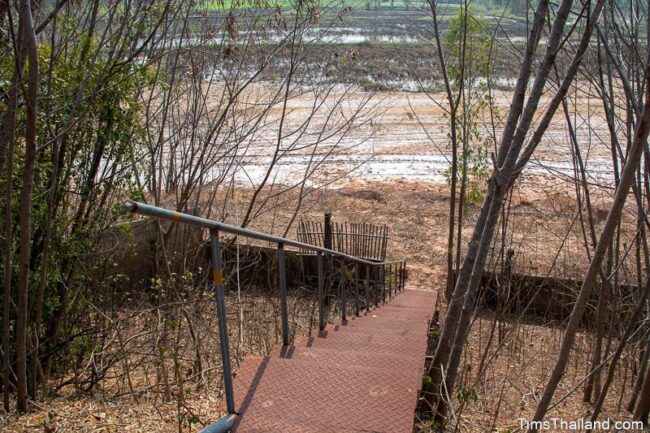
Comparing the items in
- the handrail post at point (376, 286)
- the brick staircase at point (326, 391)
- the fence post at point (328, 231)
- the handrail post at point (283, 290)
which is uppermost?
the handrail post at point (283, 290)

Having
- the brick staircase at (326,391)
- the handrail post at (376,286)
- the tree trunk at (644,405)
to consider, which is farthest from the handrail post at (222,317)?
the handrail post at (376,286)

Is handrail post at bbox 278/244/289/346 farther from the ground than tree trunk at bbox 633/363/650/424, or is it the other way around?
handrail post at bbox 278/244/289/346

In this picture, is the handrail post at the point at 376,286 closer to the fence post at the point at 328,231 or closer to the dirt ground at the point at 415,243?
the fence post at the point at 328,231

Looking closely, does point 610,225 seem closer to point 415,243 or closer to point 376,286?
point 376,286

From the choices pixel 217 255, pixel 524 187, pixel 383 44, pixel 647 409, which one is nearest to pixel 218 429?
pixel 217 255

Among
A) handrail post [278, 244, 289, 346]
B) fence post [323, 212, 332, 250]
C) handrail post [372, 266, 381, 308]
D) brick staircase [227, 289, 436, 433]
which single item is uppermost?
handrail post [278, 244, 289, 346]

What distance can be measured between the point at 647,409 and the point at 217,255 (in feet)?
16.2

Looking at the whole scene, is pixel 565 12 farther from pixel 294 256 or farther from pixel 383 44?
pixel 383 44

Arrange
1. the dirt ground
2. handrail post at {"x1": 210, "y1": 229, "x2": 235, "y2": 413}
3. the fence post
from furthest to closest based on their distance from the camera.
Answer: the fence post
the dirt ground
handrail post at {"x1": 210, "y1": 229, "x2": 235, "y2": 413}

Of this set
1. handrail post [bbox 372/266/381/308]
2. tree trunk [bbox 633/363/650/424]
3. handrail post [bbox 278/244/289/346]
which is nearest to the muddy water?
Result: handrail post [bbox 372/266/381/308]

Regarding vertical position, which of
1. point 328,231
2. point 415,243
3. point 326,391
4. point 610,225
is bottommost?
point 415,243

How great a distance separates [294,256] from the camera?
1206 cm

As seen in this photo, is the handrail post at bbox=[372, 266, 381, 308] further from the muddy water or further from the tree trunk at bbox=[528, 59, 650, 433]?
the muddy water

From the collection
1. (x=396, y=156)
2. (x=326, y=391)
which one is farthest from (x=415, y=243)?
(x=326, y=391)
